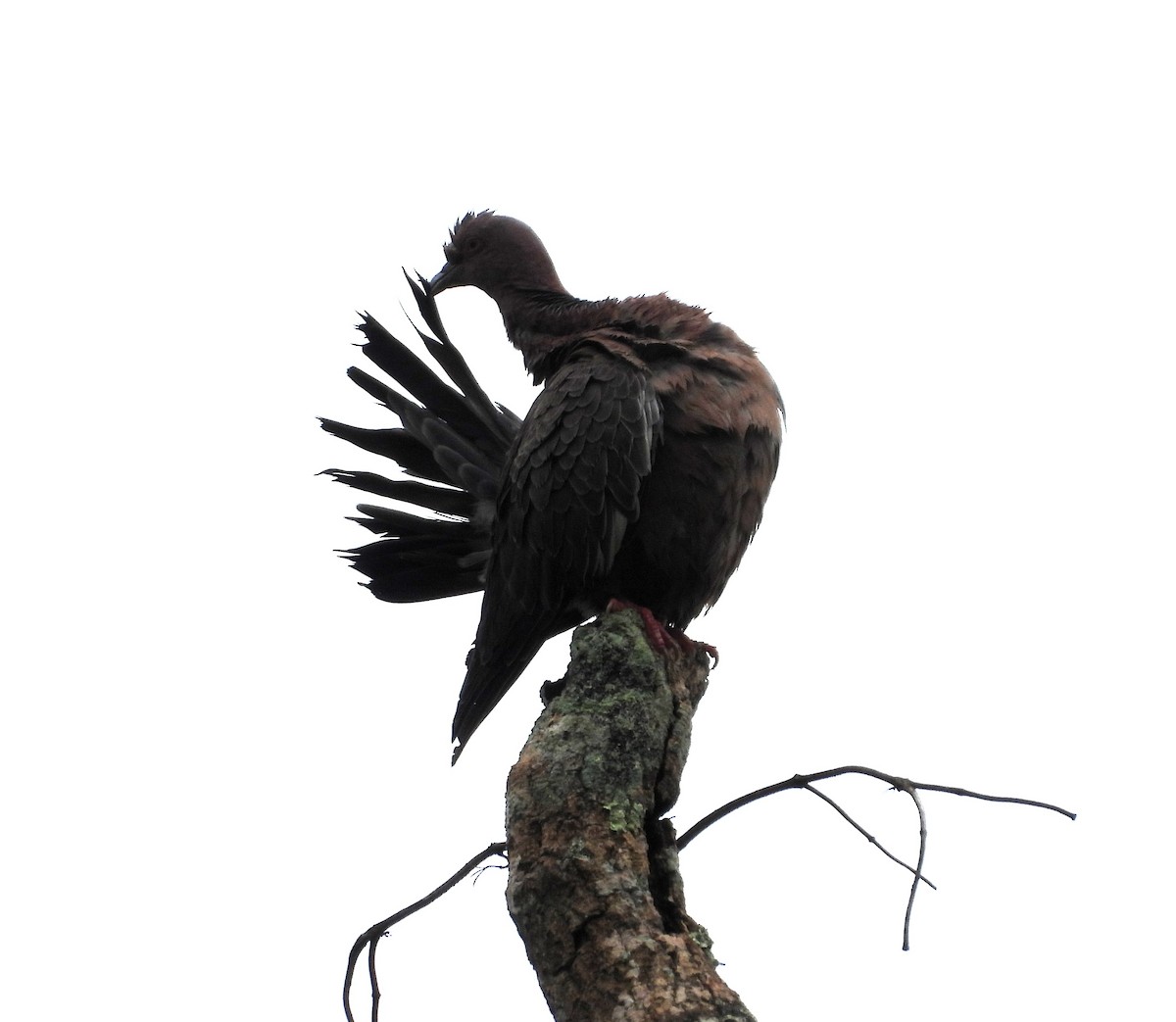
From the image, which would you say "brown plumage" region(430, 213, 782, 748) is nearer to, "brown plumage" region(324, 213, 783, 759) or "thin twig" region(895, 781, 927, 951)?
"brown plumage" region(324, 213, 783, 759)

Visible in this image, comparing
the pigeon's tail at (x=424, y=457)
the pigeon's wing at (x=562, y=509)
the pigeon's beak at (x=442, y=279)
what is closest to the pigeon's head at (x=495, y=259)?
the pigeon's beak at (x=442, y=279)

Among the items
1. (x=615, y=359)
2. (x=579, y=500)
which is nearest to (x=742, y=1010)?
(x=579, y=500)

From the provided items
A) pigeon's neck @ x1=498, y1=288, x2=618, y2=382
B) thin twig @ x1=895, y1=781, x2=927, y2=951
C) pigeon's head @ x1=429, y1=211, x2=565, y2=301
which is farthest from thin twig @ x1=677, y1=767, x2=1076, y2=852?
pigeon's head @ x1=429, y1=211, x2=565, y2=301

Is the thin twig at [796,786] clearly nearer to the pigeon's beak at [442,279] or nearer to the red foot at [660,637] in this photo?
the red foot at [660,637]

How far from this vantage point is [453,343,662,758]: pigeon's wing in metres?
4.23

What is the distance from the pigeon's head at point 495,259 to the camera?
531 cm

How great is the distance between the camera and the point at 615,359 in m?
Result: 4.41

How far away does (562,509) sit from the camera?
4.30 metres

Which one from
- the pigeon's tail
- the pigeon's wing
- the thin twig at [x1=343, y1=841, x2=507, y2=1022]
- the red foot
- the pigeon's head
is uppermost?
the pigeon's head

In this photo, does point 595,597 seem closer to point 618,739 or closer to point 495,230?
point 618,739

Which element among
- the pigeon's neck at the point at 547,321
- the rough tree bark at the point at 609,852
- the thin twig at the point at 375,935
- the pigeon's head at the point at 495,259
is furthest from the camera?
the pigeon's head at the point at 495,259

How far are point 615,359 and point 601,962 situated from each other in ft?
7.09

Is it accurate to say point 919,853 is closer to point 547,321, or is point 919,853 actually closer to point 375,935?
point 375,935

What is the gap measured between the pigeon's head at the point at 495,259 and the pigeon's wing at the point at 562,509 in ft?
2.67
